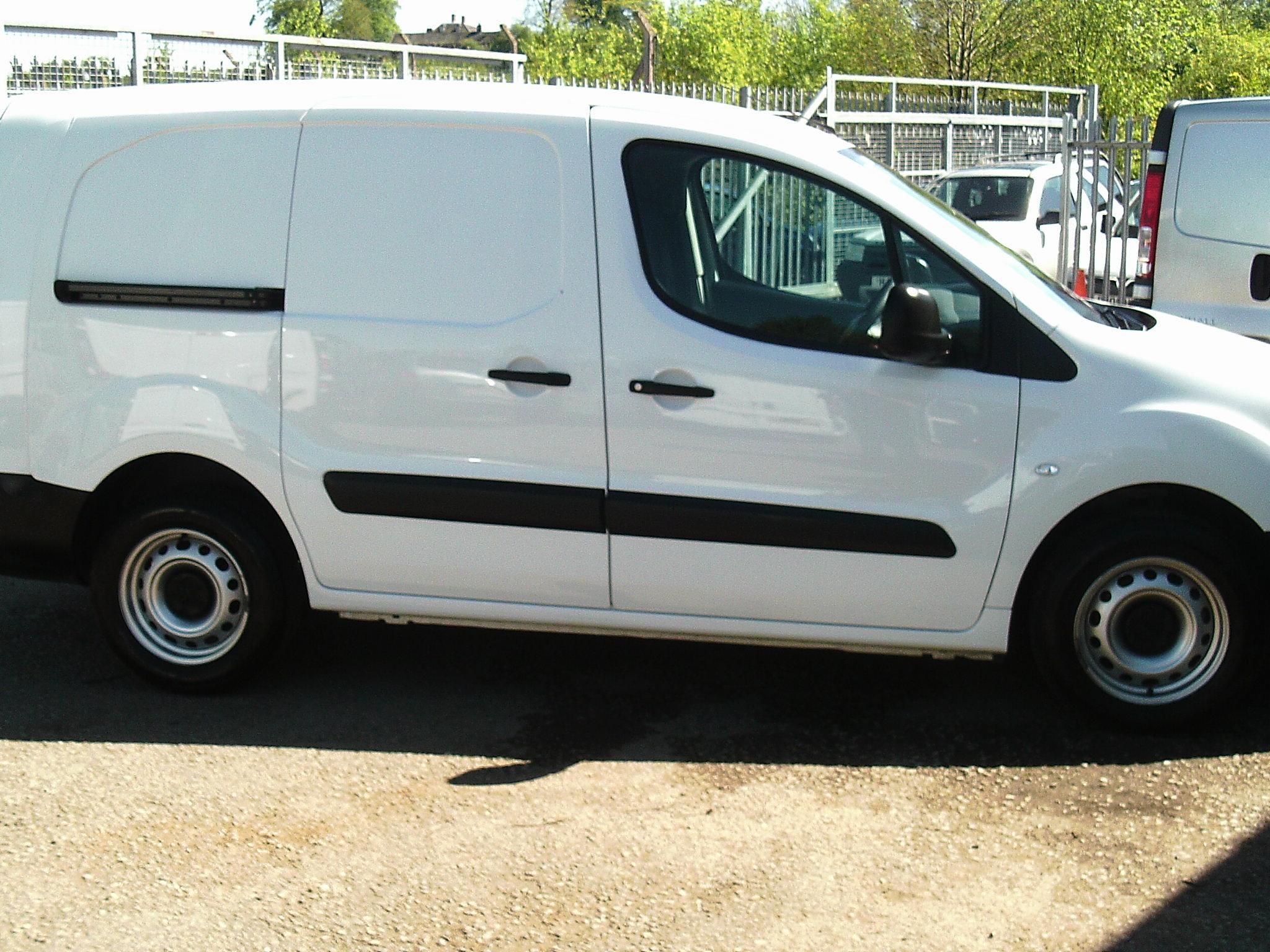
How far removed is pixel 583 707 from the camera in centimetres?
511

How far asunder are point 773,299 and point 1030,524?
1034mm

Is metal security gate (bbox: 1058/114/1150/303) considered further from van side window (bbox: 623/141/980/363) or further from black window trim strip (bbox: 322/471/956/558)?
black window trim strip (bbox: 322/471/956/558)

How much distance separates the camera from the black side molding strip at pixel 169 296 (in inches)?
194

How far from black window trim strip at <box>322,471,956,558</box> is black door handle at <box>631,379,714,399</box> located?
32cm

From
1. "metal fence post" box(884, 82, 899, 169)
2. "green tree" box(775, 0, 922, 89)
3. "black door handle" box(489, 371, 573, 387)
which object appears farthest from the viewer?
"green tree" box(775, 0, 922, 89)

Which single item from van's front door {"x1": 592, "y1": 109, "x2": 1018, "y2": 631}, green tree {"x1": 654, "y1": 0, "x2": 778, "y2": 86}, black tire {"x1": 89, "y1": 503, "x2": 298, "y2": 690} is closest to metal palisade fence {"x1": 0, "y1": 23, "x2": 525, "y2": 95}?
black tire {"x1": 89, "y1": 503, "x2": 298, "y2": 690}

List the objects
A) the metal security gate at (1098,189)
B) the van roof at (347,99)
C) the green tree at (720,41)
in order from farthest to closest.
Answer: the green tree at (720,41) < the metal security gate at (1098,189) < the van roof at (347,99)

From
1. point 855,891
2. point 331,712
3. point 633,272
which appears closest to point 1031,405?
point 633,272

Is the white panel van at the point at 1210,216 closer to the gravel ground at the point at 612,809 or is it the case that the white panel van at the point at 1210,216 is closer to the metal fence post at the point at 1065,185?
the metal fence post at the point at 1065,185

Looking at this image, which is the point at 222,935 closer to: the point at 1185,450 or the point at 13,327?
the point at 13,327

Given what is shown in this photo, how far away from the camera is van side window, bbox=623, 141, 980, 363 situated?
471 centimetres

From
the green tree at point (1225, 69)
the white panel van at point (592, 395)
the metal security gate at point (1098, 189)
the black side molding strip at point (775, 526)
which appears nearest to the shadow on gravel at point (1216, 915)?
the white panel van at point (592, 395)

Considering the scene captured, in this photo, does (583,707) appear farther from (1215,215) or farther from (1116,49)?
(1116,49)

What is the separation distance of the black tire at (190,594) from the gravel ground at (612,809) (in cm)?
15
